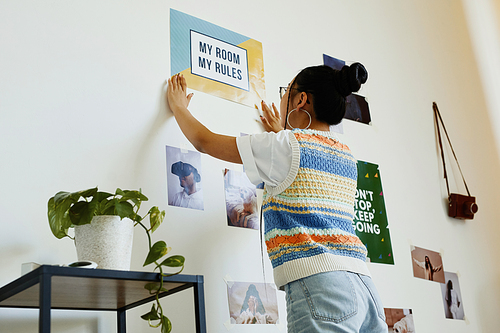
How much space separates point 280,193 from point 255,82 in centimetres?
67

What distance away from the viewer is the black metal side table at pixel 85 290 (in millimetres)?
838

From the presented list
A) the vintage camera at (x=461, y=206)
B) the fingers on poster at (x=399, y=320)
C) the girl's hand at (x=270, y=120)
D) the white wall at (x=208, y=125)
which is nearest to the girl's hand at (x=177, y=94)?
the white wall at (x=208, y=125)

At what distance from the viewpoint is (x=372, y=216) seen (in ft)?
6.48

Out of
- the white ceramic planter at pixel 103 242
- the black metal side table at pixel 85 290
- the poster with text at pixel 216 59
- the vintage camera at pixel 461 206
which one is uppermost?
the poster with text at pixel 216 59

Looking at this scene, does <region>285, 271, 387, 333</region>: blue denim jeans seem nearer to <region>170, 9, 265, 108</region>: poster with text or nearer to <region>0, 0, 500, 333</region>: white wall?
<region>0, 0, 500, 333</region>: white wall

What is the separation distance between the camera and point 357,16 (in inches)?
92.6

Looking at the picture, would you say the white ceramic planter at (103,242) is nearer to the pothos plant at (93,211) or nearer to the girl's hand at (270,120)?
the pothos plant at (93,211)

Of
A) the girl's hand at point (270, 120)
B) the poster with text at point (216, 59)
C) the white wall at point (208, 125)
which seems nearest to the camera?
the white wall at point (208, 125)

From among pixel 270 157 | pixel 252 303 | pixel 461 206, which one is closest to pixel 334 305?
pixel 270 157

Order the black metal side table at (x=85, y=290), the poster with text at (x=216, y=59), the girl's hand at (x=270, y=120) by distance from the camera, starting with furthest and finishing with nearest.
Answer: the girl's hand at (x=270, y=120) < the poster with text at (x=216, y=59) < the black metal side table at (x=85, y=290)

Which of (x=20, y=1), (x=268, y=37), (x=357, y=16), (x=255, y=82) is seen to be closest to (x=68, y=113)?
(x=20, y=1)

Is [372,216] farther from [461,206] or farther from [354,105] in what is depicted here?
[461,206]

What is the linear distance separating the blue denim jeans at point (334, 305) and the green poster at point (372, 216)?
2.37 feet

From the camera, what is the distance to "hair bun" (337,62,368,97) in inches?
52.9
